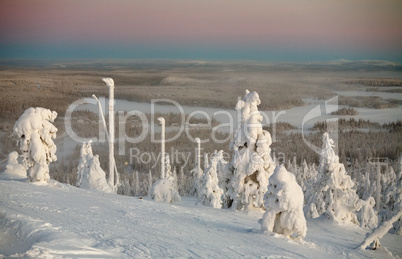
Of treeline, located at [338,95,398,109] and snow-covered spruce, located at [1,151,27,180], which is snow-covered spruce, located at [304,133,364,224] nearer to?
snow-covered spruce, located at [1,151,27,180]

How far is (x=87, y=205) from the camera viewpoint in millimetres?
11641

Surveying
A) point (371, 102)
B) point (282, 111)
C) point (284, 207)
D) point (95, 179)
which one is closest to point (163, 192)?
point (95, 179)

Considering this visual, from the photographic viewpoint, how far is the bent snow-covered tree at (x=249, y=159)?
629 inches

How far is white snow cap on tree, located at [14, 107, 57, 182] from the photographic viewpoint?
46.3 feet

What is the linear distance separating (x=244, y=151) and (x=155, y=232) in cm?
736

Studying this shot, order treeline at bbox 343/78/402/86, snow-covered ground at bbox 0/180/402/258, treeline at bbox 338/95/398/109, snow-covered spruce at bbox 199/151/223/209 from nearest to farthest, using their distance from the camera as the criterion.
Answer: snow-covered ground at bbox 0/180/402/258, snow-covered spruce at bbox 199/151/223/209, treeline at bbox 343/78/402/86, treeline at bbox 338/95/398/109

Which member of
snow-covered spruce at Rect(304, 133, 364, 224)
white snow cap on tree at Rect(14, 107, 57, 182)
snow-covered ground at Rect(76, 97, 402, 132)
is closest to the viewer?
white snow cap on tree at Rect(14, 107, 57, 182)

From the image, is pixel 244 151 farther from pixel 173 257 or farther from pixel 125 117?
pixel 125 117

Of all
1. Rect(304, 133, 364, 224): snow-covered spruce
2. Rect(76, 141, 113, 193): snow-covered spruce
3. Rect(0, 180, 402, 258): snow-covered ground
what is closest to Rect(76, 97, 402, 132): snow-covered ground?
Rect(76, 141, 113, 193): snow-covered spruce

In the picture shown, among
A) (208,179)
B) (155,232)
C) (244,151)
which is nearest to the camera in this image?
(155,232)

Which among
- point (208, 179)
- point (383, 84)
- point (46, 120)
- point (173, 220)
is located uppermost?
point (383, 84)

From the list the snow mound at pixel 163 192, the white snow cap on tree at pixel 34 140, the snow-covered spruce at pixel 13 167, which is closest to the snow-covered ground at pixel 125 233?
the white snow cap on tree at pixel 34 140

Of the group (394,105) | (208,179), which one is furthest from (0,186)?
(394,105)

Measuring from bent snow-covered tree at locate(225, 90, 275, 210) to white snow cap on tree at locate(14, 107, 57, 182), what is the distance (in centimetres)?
642
